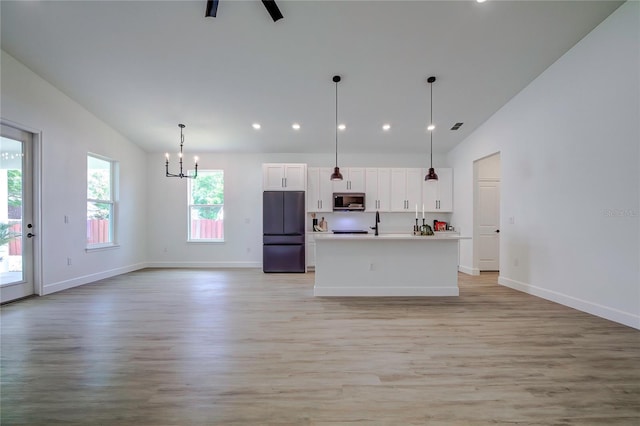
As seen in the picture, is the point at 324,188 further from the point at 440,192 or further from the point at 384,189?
the point at 440,192

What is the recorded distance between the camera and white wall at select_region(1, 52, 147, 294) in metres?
3.99

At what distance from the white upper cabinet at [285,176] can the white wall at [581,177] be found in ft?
13.0

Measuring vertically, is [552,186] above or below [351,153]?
below

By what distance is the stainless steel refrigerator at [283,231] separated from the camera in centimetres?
626

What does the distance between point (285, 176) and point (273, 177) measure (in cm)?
27

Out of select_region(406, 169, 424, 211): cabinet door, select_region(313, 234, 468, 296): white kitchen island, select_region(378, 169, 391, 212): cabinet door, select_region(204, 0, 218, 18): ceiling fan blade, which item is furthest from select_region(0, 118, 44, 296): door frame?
select_region(406, 169, 424, 211): cabinet door

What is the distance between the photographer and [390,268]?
431cm

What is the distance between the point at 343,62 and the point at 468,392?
→ 13.1ft

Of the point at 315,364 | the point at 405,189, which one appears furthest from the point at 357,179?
the point at 315,364

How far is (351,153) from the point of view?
6.84m

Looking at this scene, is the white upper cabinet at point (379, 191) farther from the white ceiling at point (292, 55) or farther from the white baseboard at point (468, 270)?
the white baseboard at point (468, 270)

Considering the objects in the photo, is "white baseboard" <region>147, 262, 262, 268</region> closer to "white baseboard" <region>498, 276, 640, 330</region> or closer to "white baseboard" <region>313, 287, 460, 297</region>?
"white baseboard" <region>313, 287, 460, 297</region>

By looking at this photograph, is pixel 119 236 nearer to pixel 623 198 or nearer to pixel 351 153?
pixel 351 153

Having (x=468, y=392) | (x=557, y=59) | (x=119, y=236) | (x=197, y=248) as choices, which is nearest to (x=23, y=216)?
(x=119, y=236)
